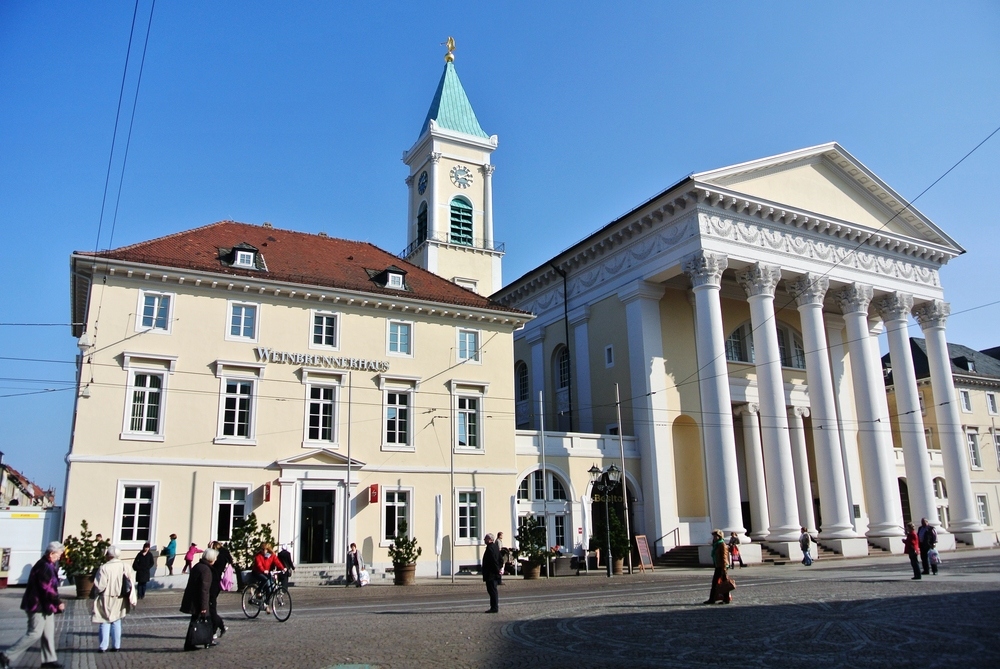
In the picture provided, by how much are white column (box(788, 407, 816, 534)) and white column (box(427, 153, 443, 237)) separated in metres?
25.1

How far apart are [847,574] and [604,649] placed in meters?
17.7

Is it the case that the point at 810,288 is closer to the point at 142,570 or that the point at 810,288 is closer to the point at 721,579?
the point at 721,579

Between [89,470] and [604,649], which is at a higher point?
[89,470]

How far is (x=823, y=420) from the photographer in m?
37.2

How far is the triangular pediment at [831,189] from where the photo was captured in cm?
3941

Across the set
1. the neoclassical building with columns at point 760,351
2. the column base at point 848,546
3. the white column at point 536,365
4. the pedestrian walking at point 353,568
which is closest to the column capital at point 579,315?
the neoclassical building with columns at point 760,351

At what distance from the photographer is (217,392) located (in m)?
28.2

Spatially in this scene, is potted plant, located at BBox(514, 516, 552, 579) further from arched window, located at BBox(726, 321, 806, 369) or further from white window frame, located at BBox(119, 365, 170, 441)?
arched window, located at BBox(726, 321, 806, 369)

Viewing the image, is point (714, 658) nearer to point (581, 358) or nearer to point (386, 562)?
point (386, 562)

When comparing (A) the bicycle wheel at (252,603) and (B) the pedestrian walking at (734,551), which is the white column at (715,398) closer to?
(B) the pedestrian walking at (734,551)

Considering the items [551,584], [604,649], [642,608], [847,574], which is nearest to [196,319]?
[551,584]

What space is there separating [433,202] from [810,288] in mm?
25628

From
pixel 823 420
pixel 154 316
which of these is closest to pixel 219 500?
pixel 154 316

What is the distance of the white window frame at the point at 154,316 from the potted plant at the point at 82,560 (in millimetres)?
7001
